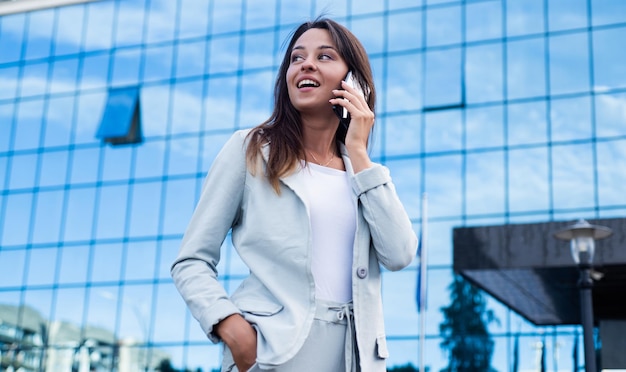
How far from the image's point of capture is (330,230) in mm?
2617

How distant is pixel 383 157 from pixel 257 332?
26.3 meters

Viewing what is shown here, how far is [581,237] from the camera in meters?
12.6

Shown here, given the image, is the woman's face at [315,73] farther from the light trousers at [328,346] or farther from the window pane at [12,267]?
the window pane at [12,267]

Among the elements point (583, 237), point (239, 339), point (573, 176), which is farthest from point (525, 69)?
point (239, 339)

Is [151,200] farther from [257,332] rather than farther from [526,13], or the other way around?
[257,332]

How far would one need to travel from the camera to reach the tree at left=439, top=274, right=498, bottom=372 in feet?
82.9

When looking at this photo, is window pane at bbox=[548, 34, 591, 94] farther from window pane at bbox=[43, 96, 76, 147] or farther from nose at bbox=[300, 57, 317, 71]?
nose at bbox=[300, 57, 317, 71]

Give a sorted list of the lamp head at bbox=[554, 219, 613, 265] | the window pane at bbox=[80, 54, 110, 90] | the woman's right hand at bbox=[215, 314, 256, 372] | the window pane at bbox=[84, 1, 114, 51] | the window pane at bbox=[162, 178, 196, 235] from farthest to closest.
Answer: the window pane at bbox=[84, 1, 114, 51] → the window pane at bbox=[80, 54, 110, 90] → the window pane at bbox=[162, 178, 196, 235] → the lamp head at bbox=[554, 219, 613, 265] → the woman's right hand at bbox=[215, 314, 256, 372]

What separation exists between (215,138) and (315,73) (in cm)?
2888

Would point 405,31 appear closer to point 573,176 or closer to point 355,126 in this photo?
point 573,176

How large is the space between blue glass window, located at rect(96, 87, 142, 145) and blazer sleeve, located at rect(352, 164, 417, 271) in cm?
2934

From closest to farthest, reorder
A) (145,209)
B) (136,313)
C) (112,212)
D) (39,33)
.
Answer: (136,313) < (145,209) < (112,212) < (39,33)

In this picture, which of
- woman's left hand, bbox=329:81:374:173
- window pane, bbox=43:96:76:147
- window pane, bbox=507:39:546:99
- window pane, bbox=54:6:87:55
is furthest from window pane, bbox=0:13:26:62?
woman's left hand, bbox=329:81:374:173

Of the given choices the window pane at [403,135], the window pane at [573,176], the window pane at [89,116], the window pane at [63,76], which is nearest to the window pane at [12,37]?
the window pane at [63,76]
